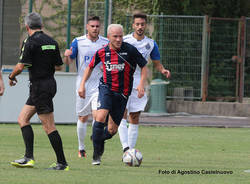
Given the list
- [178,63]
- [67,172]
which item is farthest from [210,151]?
[178,63]

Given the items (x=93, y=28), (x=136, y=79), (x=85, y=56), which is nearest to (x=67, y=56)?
(x=85, y=56)

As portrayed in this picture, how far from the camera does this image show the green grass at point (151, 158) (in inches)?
364

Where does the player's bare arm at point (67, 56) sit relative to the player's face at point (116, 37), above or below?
below

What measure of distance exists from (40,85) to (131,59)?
1566 mm

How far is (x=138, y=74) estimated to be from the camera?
41.0ft

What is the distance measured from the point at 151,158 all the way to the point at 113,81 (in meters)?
1.74

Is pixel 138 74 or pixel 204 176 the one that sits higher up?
pixel 138 74

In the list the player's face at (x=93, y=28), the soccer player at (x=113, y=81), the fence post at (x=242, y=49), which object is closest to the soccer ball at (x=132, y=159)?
the soccer player at (x=113, y=81)

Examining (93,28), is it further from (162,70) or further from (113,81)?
(113,81)

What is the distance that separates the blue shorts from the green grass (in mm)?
676

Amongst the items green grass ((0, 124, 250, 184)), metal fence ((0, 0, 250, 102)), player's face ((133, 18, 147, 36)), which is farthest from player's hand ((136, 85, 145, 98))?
metal fence ((0, 0, 250, 102))

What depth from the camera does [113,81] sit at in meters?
11.0

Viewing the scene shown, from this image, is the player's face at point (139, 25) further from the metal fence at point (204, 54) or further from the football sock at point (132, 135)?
the metal fence at point (204, 54)

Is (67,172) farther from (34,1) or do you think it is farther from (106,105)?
(34,1)
